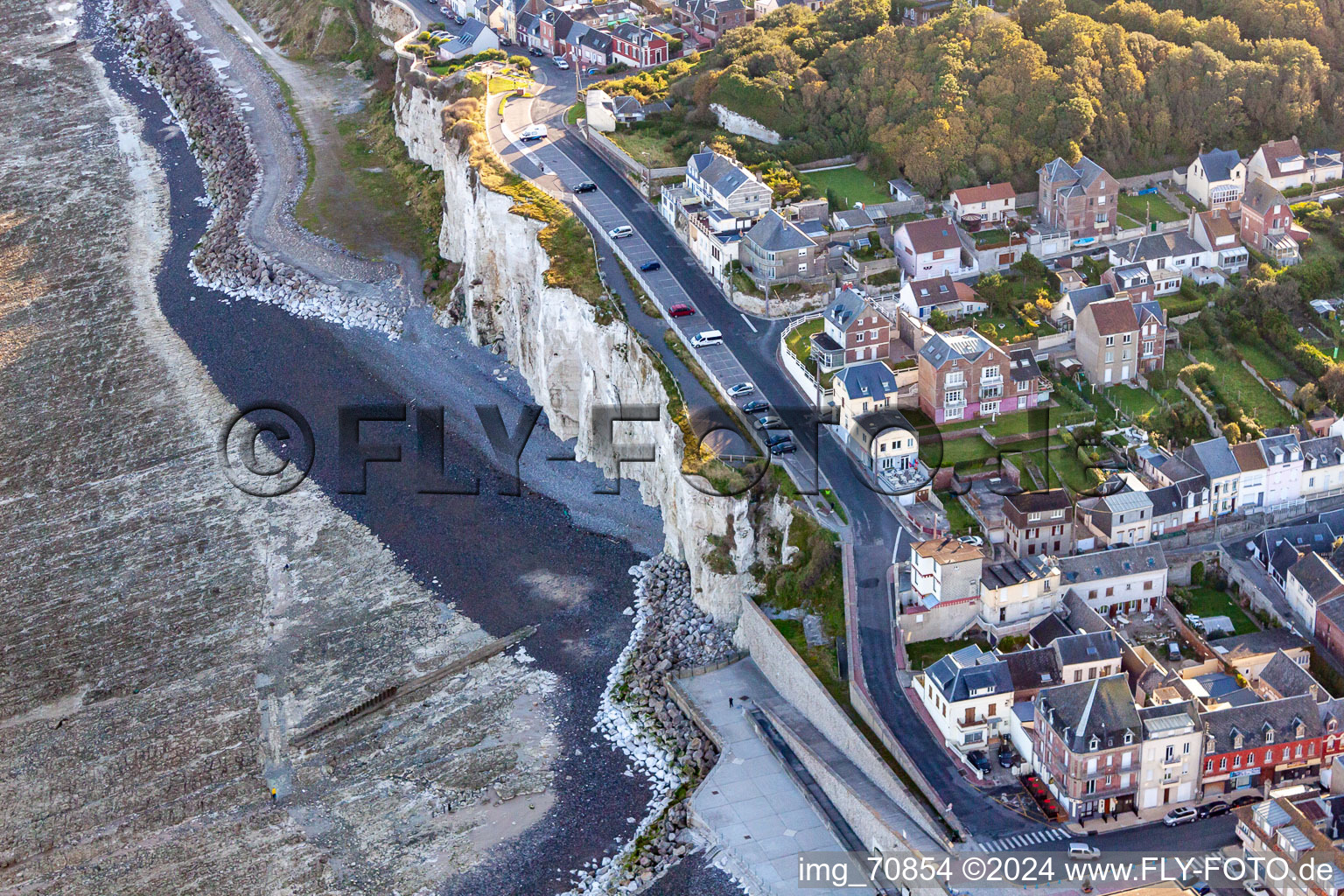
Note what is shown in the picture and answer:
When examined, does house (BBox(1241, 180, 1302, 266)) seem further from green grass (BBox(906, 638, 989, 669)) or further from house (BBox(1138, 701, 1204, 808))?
house (BBox(1138, 701, 1204, 808))

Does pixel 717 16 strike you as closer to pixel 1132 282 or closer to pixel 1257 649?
pixel 1132 282

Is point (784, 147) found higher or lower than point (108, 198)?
higher

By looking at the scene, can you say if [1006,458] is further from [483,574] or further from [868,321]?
[483,574]

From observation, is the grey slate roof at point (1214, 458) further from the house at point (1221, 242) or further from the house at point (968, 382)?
the house at point (1221, 242)

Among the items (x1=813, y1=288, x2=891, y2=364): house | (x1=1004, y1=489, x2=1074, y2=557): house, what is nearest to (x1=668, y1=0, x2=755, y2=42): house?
(x1=813, y1=288, x2=891, y2=364): house

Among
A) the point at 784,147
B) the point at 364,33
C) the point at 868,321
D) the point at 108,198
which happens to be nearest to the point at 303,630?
the point at 868,321

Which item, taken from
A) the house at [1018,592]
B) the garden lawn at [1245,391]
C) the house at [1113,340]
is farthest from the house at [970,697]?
the garden lawn at [1245,391]
